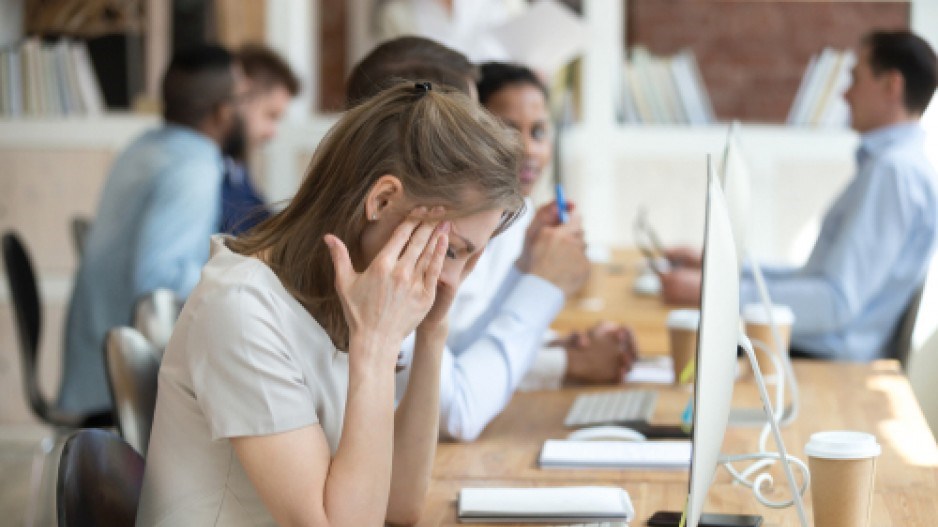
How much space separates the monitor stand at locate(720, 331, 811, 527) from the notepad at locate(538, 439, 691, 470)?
11cm

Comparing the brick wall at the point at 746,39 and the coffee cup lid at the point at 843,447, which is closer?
the coffee cup lid at the point at 843,447

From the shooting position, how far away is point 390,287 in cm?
139

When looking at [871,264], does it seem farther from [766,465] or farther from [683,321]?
[766,465]

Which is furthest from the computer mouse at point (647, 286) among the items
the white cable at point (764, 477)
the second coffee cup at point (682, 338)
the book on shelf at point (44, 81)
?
the book on shelf at point (44, 81)

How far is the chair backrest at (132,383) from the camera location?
187 cm

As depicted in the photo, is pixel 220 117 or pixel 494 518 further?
pixel 220 117

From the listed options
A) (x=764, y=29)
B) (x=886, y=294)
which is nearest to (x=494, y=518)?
(x=886, y=294)

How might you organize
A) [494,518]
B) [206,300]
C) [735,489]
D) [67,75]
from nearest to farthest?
[206,300] < [494,518] < [735,489] < [67,75]

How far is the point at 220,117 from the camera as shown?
3773 mm

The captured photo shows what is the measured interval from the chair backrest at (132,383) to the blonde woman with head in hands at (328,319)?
0.40 metres

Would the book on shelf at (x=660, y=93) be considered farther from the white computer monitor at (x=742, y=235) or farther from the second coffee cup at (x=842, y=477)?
the second coffee cup at (x=842, y=477)

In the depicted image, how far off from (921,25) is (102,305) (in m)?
2.88

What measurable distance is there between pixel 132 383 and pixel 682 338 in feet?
3.32

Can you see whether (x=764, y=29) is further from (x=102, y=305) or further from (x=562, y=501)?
(x=562, y=501)
